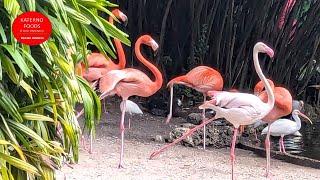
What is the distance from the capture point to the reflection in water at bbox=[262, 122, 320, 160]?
7.53 metres

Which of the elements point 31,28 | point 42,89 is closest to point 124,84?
point 42,89

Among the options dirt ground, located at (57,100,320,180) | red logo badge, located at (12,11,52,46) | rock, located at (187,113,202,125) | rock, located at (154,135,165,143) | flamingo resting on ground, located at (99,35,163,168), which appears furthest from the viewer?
rock, located at (187,113,202,125)

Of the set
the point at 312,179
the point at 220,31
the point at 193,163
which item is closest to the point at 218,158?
the point at 193,163

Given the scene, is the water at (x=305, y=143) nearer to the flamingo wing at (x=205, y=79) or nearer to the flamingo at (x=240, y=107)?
the flamingo wing at (x=205, y=79)

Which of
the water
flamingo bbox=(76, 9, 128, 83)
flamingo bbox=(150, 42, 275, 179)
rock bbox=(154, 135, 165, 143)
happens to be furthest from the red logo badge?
the water

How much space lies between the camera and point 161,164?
5895 mm

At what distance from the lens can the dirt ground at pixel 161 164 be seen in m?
A: 5.35

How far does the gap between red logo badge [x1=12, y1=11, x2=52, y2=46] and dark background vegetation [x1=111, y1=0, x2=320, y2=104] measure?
6396 mm

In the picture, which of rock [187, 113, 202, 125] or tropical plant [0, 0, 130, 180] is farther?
rock [187, 113, 202, 125]

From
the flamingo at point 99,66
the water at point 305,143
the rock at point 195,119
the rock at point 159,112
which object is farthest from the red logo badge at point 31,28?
the rock at point 159,112

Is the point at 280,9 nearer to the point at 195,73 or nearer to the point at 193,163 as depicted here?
the point at 195,73

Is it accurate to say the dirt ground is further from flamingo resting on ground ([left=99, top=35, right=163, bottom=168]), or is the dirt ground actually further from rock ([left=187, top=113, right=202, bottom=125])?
rock ([left=187, top=113, right=202, bottom=125])

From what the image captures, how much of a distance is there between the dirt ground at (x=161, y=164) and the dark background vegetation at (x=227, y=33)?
97.4 inches

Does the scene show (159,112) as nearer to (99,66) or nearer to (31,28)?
(99,66)
